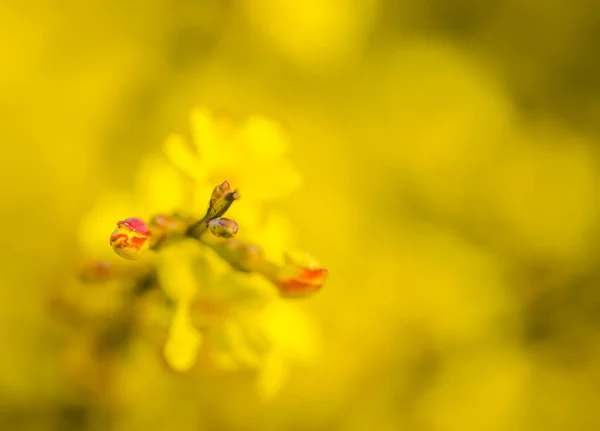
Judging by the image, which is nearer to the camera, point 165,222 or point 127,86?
point 165,222

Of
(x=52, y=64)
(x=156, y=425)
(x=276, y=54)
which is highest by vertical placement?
(x=276, y=54)

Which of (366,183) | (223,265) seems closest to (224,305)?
(223,265)

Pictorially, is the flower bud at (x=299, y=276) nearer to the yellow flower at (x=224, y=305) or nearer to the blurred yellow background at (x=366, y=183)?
the yellow flower at (x=224, y=305)

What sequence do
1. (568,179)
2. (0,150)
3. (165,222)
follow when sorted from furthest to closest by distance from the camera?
1. (568,179)
2. (0,150)
3. (165,222)

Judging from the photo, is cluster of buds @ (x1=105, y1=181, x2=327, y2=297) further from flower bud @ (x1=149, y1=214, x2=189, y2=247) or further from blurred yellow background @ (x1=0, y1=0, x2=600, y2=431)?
blurred yellow background @ (x1=0, y1=0, x2=600, y2=431)

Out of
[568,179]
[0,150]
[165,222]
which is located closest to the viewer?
[165,222]

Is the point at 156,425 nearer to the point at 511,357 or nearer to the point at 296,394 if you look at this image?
the point at 296,394

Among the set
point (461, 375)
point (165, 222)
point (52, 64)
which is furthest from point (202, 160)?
point (461, 375)
